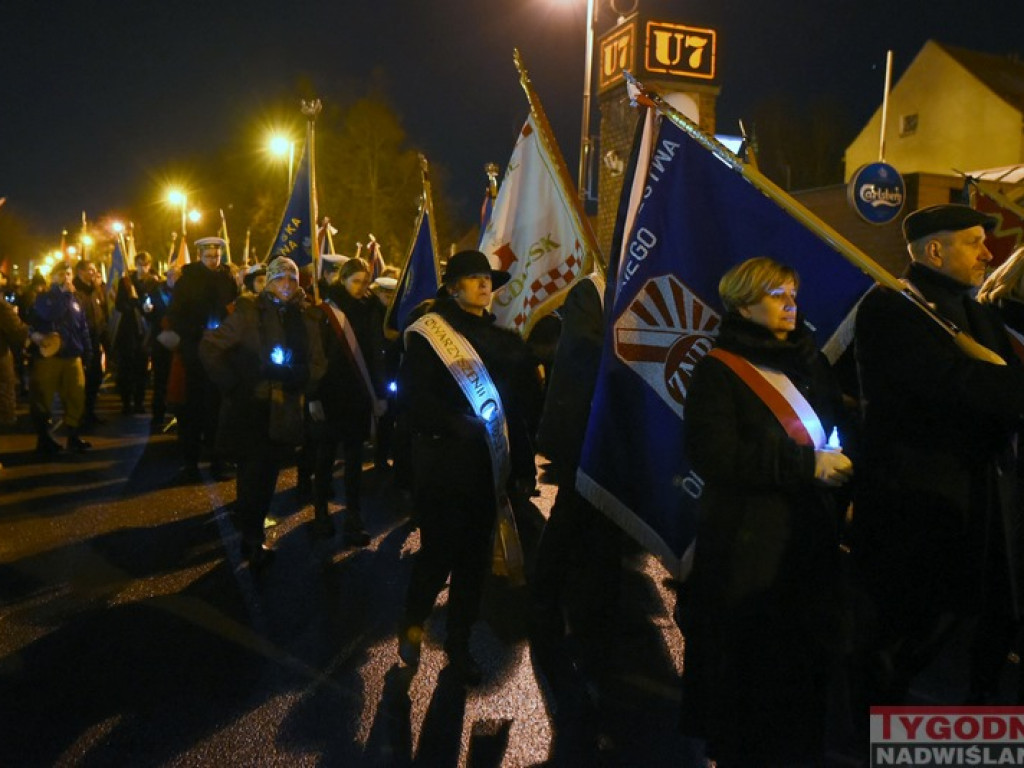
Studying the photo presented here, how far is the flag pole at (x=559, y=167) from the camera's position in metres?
5.34

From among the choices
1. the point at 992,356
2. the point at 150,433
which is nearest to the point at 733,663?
the point at 992,356

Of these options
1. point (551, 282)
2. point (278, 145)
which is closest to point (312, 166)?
point (551, 282)

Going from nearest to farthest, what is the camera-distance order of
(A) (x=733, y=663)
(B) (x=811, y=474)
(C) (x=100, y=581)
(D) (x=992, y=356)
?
(B) (x=811, y=474)
(A) (x=733, y=663)
(D) (x=992, y=356)
(C) (x=100, y=581)

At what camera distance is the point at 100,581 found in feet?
18.4

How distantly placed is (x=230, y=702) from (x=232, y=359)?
2.31 m

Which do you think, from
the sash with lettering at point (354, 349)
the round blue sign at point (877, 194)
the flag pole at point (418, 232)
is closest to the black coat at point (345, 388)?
the sash with lettering at point (354, 349)

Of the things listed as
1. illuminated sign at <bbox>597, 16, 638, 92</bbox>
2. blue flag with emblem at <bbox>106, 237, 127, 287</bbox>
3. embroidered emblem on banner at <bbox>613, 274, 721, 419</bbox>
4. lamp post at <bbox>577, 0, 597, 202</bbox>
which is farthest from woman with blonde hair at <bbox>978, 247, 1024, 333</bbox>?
illuminated sign at <bbox>597, 16, 638, 92</bbox>

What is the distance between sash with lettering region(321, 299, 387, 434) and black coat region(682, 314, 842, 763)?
3900 millimetres

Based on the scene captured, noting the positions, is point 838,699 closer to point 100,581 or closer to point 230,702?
point 230,702

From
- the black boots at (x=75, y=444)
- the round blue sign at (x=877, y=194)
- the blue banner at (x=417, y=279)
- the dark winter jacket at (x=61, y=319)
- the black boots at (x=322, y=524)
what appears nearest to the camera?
the black boots at (x=322, y=524)

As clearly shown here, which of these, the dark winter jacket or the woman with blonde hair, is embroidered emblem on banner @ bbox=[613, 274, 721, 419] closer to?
the woman with blonde hair

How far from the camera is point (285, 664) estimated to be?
443 cm

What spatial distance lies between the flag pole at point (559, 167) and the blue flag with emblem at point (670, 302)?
1517 mm

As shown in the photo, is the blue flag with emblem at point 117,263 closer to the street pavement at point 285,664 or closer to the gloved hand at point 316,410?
the street pavement at point 285,664
